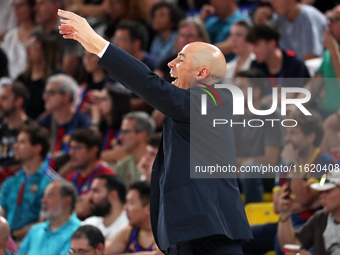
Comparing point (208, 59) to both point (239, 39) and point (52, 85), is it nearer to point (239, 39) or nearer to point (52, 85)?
point (239, 39)

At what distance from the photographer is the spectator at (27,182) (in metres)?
7.15

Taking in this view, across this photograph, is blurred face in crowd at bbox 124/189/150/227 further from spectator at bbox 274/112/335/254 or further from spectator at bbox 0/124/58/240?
spectator at bbox 0/124/58/240

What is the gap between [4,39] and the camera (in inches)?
409

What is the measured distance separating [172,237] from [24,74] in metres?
6.37

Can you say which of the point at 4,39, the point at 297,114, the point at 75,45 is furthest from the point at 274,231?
the point at 4,39

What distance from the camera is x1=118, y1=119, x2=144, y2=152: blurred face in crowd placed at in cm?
738

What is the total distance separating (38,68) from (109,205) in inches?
138

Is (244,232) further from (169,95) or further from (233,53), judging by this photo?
(233,53)

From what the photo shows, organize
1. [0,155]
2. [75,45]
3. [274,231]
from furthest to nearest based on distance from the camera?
[75,45]
[0,155]
[274,231]

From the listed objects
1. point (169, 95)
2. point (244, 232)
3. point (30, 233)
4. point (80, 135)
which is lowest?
point (30, 233)

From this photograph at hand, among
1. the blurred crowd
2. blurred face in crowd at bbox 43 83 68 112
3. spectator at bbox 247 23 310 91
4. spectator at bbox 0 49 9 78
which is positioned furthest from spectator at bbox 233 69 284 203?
spectator at bbox 0 49 9 78

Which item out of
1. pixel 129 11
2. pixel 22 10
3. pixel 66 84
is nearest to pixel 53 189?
pixel 66 84

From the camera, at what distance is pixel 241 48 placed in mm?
7969

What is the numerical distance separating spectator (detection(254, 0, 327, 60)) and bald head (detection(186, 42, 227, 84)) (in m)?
4.61
